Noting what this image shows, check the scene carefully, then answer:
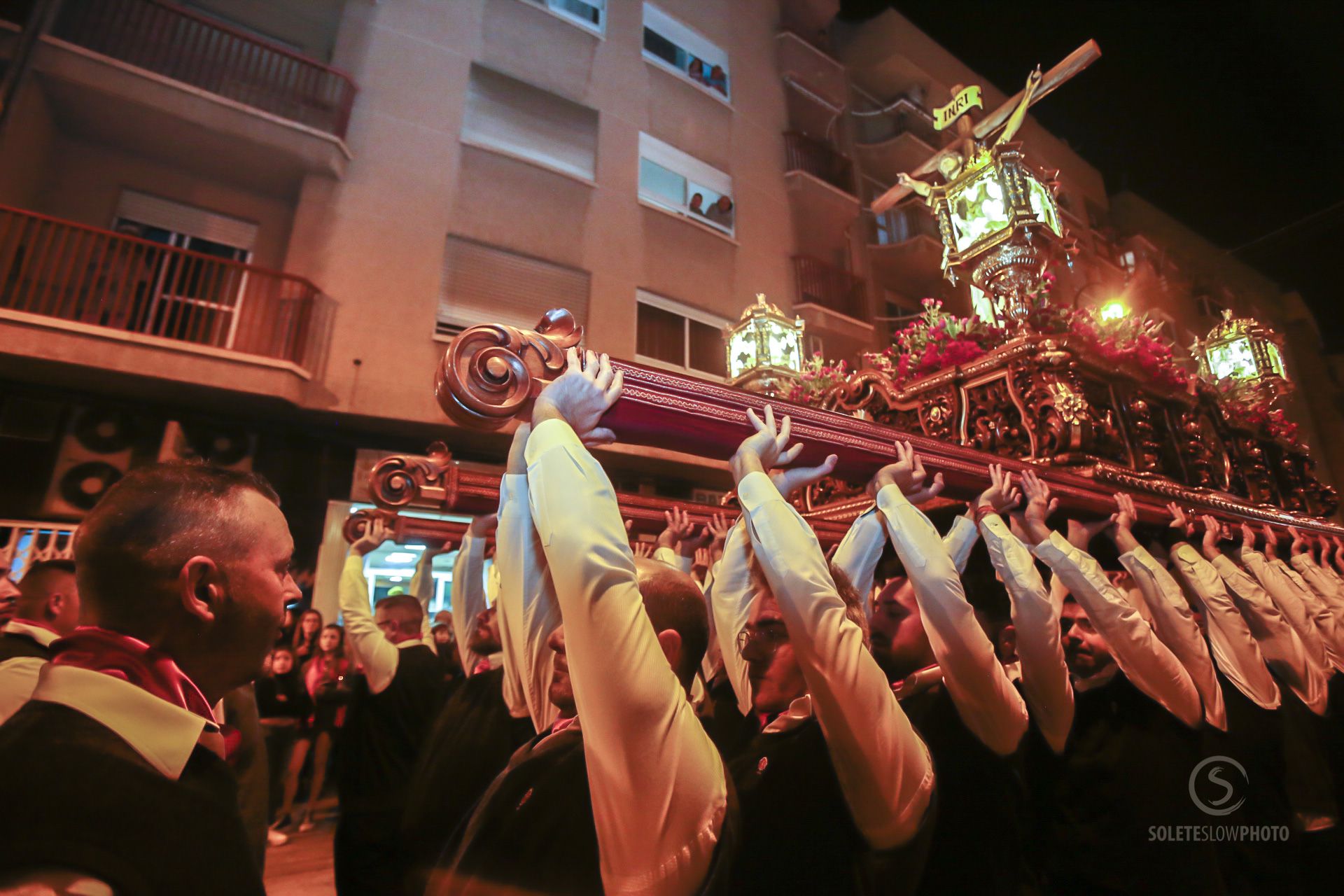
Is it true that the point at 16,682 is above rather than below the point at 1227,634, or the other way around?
below

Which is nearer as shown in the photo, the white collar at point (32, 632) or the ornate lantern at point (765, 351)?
the white collar at point (32, 632)

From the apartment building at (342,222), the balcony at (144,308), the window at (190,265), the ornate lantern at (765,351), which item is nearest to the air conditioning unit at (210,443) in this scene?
the apartment building at (342,222)

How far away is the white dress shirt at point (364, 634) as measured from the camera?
3338mm

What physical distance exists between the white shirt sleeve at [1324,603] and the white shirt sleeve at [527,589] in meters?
4.14

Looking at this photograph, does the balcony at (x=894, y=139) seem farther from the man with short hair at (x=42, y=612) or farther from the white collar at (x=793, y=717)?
the man with short hair at (x=42, y=612)

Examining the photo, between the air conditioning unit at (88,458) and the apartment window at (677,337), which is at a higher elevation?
the apartment window at (677,337)

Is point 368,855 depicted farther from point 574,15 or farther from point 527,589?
point 574,15

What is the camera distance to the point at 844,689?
133 cm

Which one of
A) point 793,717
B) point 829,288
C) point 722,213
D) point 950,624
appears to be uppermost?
point 722,213

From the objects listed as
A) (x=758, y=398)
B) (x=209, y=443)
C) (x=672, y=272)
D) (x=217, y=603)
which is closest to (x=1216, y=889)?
(x=758, y=398)

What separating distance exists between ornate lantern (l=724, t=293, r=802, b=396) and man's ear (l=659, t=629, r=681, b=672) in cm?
328

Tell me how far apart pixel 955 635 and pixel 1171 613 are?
142 cm
